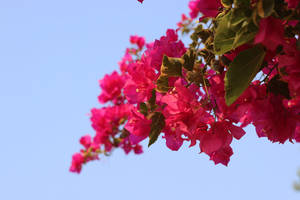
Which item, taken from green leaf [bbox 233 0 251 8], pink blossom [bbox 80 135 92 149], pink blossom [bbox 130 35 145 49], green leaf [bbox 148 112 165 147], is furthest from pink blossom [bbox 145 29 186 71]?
pink blossom [bbox 80 135 92 149]

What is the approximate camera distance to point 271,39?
1.75 ft

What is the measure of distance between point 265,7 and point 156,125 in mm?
316

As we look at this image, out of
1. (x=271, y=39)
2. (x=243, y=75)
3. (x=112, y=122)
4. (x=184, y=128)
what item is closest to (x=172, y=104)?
(x=184, y=128)

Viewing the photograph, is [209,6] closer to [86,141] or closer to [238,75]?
[238,75]

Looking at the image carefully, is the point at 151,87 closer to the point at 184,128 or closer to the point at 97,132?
the point at 184,128

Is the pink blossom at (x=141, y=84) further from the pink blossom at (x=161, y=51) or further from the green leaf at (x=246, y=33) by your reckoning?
the green leaf at (x=246, y=33)

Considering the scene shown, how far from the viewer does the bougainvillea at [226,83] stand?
58 cm

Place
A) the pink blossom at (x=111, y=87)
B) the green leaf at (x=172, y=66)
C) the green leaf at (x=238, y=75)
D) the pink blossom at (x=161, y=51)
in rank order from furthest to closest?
the pink blossom at (x=111, y=87) → the pink blossom at (x=161, y=51) → the green leaf at (x=172, y=66) → the green leaf at (x=238, y=75)

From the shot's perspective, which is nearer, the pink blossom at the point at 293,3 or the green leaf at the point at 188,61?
the pink blossom at the point at 293,3

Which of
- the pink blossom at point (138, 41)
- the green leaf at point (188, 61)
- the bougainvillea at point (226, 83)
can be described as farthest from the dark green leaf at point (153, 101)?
the pink blossom at point (138, 41)

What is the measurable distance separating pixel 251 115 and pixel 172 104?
0.60ft

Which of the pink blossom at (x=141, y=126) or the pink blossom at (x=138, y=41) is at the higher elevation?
the pink blossom at (x=138, y=41)

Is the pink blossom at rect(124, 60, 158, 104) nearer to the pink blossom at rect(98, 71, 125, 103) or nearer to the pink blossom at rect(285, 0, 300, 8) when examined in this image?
the pink blossom at rect(285, 0, 300, 8)

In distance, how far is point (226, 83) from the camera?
2.14 feet
